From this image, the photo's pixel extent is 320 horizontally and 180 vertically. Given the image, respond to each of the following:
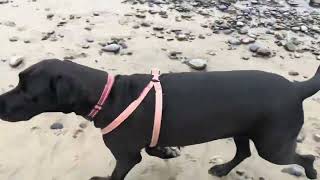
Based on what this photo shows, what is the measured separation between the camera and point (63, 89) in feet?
9.96

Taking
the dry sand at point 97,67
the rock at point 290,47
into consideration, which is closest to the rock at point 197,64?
the dry sand at point 97,67

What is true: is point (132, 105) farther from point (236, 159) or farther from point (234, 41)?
point (234, 41)

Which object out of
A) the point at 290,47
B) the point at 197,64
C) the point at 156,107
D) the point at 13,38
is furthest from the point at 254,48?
the point at 156,107

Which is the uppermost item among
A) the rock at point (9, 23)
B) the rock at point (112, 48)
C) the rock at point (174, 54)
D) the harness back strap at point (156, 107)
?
the harness back strap at point (156, 107)

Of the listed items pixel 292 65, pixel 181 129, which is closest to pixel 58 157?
pixel 181 129

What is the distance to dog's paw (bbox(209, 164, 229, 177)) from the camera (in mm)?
3959

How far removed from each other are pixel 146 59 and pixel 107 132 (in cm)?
226

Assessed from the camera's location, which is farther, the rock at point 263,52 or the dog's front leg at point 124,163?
the rock at point 263,52

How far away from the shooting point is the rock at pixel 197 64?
535 centimetres

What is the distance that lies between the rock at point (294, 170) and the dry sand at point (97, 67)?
42 mm

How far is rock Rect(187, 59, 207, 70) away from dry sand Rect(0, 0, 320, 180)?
0.26 feet

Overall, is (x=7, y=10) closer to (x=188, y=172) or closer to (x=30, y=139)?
(x=30, y=139)

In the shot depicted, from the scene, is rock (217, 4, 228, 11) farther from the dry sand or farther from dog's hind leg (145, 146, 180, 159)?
dog's hind leg (145, 146, 180, 159)

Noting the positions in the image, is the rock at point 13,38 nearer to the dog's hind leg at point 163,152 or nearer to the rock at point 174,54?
the rock at point 174,54
